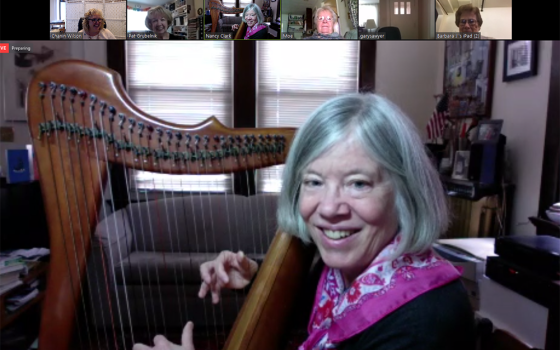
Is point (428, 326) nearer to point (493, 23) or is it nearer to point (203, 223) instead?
point (203, 223)

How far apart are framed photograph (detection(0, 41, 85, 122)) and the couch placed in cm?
39

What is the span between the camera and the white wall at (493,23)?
1.13 m

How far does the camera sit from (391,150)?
0.84 m

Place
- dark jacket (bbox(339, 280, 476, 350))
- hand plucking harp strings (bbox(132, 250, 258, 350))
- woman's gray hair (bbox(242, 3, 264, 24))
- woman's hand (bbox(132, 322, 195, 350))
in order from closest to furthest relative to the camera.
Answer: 1. dark jacket (bbox(339, 280, 476, 350))
2. woman's hand (bbox(132, 322, 195, 350))
3. hand plucking harp strings (bbox(132, 250, 258, 350))
4. woman's gray hair (bbox(242, 3, 264, 24))

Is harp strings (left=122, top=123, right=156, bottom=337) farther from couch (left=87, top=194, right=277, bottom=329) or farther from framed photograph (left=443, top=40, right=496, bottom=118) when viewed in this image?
framed photograph (left=443, top=40, right=496, bottom=118)

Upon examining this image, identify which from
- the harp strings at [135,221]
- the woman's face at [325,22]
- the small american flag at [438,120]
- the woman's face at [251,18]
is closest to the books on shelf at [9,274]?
the harp strings at [135,221]

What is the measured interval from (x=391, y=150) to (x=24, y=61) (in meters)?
0.88

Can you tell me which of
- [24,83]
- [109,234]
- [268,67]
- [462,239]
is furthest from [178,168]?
[462,239]

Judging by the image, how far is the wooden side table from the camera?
1035 mm

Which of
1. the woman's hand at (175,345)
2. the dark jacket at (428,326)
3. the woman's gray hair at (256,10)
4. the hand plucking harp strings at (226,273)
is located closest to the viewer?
the dark jacket at (428,326)

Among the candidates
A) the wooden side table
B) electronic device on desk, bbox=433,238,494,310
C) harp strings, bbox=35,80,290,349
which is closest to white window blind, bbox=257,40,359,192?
harp strings, bbox=35,80,290,349

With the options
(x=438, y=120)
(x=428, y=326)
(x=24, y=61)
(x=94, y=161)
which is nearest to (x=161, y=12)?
(x=24, y=61)

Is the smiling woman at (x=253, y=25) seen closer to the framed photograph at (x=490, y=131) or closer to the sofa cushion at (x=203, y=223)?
the sofa cushion at (x=203, y=223)

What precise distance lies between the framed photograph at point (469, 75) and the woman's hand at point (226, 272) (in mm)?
599
